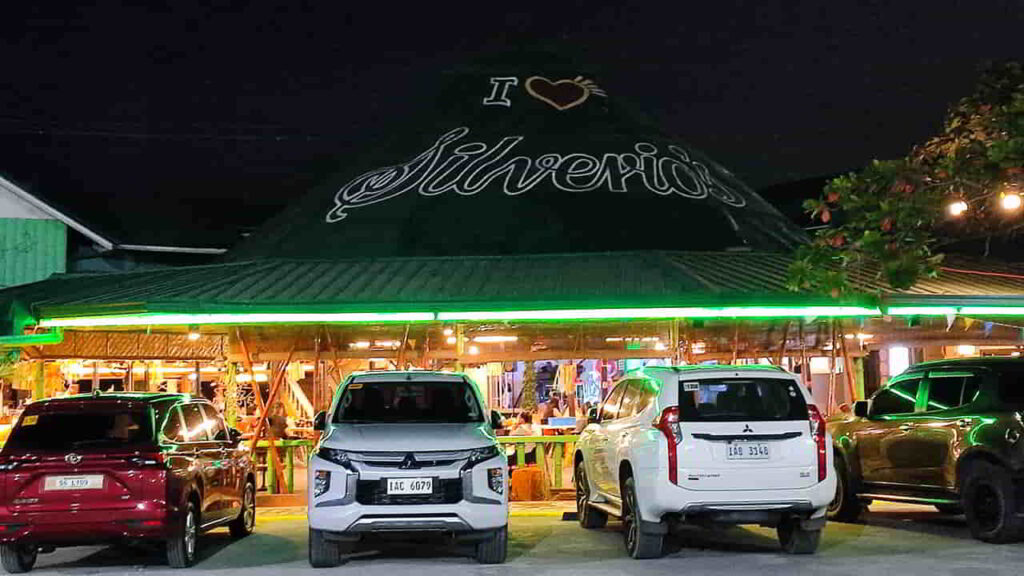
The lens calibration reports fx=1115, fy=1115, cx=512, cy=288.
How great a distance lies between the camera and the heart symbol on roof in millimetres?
23750

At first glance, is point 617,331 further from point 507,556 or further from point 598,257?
point 507,556

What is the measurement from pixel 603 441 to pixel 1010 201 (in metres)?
5.04

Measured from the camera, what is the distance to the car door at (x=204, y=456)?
11.5 metres

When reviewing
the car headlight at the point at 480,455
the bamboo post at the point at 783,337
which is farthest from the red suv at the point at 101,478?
the bamboo post at the point at 783,337

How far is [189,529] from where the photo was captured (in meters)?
11.1

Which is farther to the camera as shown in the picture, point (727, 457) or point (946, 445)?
point (946, 445)

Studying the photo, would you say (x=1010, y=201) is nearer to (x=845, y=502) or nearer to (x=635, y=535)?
(x=845, y=502)

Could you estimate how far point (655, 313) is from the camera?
1584cm

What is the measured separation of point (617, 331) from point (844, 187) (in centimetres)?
603

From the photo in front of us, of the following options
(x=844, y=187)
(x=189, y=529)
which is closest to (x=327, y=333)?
(x=189, y=529)

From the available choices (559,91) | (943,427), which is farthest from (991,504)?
(559,91)

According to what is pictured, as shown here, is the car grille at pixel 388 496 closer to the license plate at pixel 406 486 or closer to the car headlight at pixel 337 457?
the license plate at pixel 406 486

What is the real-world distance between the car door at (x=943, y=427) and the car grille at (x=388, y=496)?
18.6 feet

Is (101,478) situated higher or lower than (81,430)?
lower
